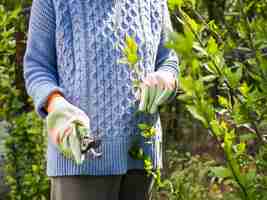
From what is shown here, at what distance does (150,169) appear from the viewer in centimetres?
210

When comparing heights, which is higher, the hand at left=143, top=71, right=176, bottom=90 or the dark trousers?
the hand at left=143, top=71, right=176, bottom=90

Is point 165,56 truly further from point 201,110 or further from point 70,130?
point 201,110

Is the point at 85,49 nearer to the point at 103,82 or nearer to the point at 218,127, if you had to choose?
the point at 103,82

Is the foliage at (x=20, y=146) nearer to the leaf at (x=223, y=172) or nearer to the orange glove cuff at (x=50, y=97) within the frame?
the orange glove cuff at (x=50, y=97)

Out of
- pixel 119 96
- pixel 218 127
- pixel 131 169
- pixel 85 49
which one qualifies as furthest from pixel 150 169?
pixel 218 127

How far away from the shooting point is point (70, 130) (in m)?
1.90

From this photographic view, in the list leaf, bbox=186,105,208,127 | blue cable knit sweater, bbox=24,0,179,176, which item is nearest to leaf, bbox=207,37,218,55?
leaf, bbox=186,105,208,127

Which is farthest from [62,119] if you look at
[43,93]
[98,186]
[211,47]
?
[211,47]

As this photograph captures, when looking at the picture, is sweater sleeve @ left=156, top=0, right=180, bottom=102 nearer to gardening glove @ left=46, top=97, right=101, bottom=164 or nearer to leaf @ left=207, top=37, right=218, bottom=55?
gardening glove @ left=46, top=97, right=101, bottom=164

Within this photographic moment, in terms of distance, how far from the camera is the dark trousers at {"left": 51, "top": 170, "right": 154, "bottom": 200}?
6.84ft

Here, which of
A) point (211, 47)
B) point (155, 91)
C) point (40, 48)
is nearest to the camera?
point (211, 47)

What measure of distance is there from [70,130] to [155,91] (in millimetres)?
296

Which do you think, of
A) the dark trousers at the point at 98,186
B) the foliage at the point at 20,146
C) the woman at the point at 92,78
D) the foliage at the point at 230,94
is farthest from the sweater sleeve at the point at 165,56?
the foliage at the point at 20,146

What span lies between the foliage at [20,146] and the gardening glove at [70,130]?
2293mm
